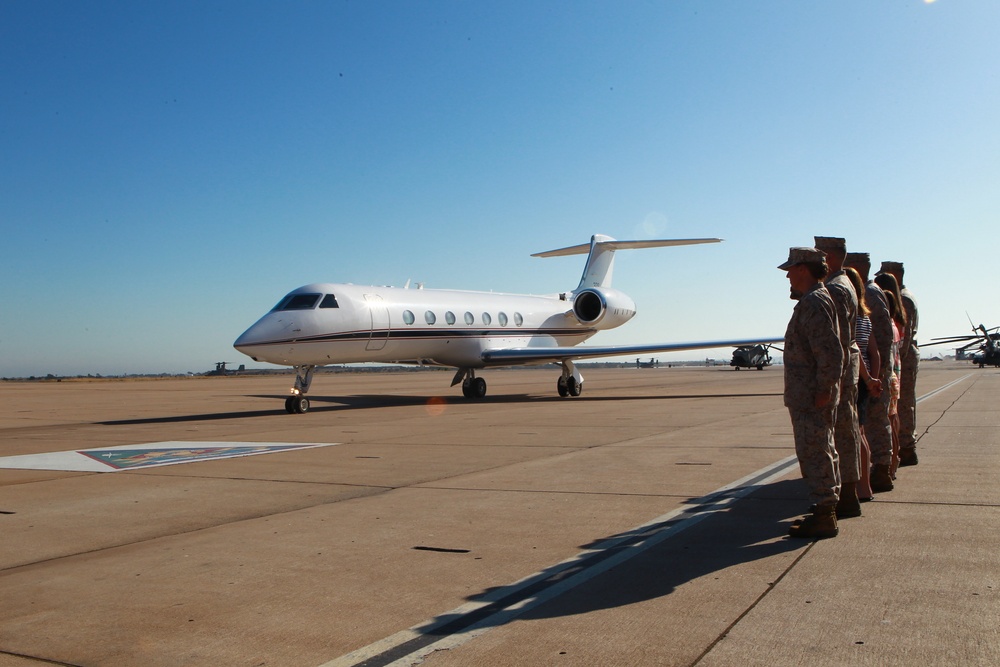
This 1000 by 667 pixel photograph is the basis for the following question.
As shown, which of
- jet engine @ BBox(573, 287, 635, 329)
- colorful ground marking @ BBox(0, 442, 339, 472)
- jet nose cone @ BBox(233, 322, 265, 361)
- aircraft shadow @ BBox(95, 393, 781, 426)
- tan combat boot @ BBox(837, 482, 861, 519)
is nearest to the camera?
tan combat boot @ BBox(837, 482, 861, 519)

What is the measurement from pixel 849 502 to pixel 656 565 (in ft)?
6.64

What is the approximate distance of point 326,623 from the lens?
386 centimetres

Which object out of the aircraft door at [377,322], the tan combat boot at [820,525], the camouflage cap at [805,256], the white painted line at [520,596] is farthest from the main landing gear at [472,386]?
the tan combat boot at [820,525]

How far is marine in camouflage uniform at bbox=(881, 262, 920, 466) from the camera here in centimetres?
846

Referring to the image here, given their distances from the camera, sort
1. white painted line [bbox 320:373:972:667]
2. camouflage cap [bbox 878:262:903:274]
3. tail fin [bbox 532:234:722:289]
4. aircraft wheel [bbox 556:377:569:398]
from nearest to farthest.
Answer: white painted line [bbox 320:373:972:667]
camouflage cap [bbox 878:262:903:274]
aircraft wheel [bbox 556:377:569:398]
tail fin [bbox 532:234:722:289]

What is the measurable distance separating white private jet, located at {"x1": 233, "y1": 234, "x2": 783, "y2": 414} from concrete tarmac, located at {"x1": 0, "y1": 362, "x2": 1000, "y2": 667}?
29.3 ft

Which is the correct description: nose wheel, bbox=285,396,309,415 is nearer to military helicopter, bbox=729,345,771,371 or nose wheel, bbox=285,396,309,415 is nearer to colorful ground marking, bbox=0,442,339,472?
colorful ground marking, bbox=0,442,339,472

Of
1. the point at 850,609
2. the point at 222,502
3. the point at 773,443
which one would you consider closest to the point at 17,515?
the point at 222,502

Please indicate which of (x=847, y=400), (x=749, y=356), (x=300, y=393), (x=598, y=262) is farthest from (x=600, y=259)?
(x=749, y=356)

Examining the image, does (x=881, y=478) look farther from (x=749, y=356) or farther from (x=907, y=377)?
(x=749, y=356)

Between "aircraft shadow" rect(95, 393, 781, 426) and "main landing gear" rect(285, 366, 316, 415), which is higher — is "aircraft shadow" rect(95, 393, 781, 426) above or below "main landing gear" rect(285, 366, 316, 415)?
below

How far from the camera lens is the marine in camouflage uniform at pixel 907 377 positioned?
8.46 m

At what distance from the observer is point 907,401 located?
28.3 ft

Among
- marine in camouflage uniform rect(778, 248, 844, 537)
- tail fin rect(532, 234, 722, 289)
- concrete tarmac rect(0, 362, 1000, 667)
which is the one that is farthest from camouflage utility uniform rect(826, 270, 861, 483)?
tail fin rect(532, 234, 722, 289)
